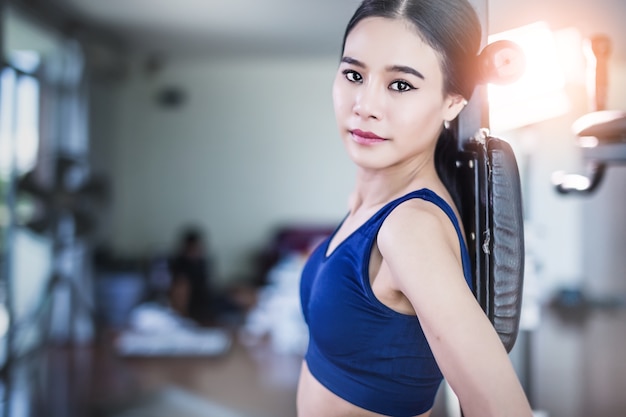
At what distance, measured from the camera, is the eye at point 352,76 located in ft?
2.23

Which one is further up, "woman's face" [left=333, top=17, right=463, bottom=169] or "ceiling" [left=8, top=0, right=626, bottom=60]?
"ceiling" [left=8, top=0, right=626, bottom=60]

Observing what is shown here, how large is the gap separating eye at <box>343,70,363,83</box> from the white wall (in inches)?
261

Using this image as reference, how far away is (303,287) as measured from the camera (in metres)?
0.86

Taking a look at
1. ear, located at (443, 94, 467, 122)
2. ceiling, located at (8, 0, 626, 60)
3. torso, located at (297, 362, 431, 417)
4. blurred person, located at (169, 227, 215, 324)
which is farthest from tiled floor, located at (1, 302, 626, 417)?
ear, located at (443, 94, 467, 122)

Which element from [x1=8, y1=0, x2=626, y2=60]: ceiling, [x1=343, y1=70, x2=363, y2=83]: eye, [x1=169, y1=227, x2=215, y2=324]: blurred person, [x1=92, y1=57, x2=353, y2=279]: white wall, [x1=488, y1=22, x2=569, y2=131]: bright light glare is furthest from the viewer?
[x1=92, y1=57, x2=353, y2=279]: white wall

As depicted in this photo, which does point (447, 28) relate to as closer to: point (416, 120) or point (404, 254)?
point (416, 120)

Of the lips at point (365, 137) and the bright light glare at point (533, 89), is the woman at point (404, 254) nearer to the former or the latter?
the lips at point (365, 137)

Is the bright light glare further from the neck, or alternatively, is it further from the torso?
the torso

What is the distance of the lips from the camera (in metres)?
0.67

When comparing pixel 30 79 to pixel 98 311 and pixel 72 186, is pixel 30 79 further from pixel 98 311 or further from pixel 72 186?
pixel 98 311

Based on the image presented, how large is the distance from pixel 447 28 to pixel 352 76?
0.12 meters

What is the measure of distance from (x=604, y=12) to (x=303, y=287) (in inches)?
43.1

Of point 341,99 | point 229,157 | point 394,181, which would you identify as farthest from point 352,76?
point 229,157

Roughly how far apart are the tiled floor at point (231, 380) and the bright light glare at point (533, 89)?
1.97m
